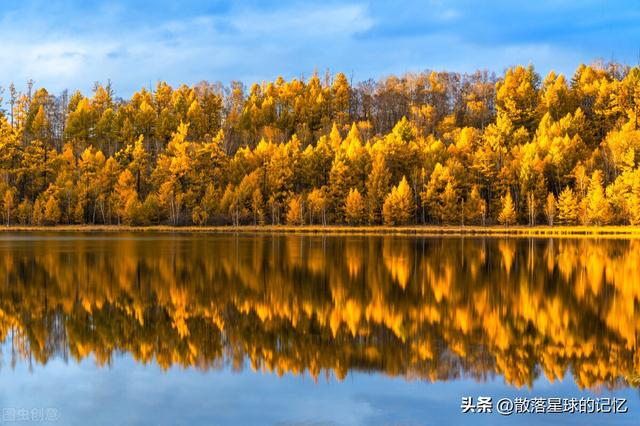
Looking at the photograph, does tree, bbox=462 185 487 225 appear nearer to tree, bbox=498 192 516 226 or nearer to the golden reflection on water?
tree, bbox=498 192 516 226

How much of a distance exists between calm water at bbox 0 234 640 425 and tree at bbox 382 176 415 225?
5707cm

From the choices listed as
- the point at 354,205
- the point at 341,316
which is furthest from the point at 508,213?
the point at 341,316

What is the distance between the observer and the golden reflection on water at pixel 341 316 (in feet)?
52.6

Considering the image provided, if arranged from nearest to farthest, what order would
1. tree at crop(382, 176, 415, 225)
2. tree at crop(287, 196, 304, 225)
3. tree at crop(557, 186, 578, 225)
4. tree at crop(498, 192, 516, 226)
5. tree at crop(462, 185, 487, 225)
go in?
tree at crop(557, 186, 578, 225) → tree at crop(498, 192, 516, 226) → tree at crop(382, 176, 415, 225) → tree at crop(462, 185, 487, 225) → tree at crop(287, 196, 304, 225)

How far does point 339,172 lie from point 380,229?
46.8 ft

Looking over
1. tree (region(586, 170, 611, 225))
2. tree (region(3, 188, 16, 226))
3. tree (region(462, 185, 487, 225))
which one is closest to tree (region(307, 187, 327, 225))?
tree (region(462, 185, 487, 225))

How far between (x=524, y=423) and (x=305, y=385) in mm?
4492

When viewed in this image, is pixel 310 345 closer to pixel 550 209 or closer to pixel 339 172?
pixel 550 209

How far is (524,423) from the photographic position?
11.8 metres

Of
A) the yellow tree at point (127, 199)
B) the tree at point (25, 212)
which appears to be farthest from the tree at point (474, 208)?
the tree at point (25, 212)

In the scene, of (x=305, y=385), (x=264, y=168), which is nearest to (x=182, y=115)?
(x=264, y=168)

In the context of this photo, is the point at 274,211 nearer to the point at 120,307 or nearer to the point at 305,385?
the point at 120,307

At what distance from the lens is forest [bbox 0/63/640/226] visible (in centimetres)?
9319

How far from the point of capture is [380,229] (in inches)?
3489
